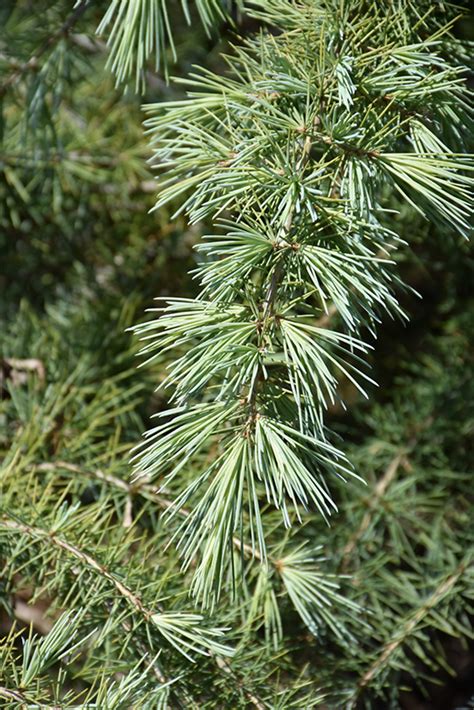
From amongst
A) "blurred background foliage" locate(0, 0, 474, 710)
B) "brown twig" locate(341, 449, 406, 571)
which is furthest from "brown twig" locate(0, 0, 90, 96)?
"brown twig" locate(341, 449, 406, 571)

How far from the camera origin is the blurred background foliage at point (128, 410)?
424 mm

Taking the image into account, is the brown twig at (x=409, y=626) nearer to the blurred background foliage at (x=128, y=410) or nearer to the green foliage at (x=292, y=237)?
the blurred background foliage at (x=128, y=410)

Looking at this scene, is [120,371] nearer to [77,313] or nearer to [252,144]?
[77,313]

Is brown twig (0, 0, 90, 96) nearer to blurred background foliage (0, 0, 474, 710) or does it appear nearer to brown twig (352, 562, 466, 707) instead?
blurred background foliage (0, 0, 474, 710)

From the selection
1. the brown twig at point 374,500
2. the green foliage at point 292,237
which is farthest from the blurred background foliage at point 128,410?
the green foliage at point 292,237

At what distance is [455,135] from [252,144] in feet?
0.36

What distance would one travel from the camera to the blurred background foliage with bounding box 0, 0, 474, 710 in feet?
1.39

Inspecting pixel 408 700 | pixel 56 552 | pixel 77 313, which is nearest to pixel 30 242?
pixel 77 313

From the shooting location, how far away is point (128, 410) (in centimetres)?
55

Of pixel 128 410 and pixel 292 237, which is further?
pixel 128 410

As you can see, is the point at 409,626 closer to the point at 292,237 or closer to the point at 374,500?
the point at 374,500

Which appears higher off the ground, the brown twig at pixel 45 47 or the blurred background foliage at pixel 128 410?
the brown twig at pixel 45 47

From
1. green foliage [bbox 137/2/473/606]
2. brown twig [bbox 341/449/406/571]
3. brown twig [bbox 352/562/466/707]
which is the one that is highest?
green foliage [bbox 137/2/473/606]

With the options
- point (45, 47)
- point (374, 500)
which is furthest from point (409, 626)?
point (45, 47)
